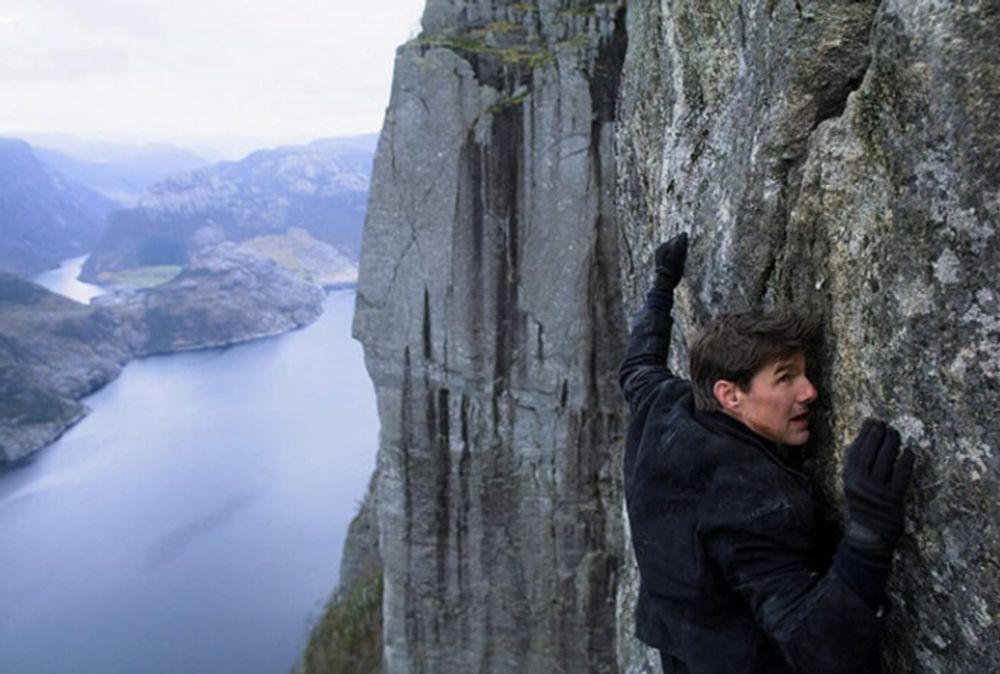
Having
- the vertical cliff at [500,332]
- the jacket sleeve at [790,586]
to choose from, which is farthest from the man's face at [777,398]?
the vertical cliff at [500,332]

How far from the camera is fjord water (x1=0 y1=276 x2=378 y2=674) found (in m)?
24.6

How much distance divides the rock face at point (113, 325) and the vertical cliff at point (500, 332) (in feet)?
136

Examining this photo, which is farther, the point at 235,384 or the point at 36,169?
the point at 36,169

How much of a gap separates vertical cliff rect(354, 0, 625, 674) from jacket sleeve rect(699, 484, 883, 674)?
796 centimetres

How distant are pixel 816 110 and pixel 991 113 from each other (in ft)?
2.91

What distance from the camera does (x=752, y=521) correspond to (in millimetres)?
2488

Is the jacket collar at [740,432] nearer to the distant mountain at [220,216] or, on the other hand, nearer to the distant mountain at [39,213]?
the distant mountain at [220,216]

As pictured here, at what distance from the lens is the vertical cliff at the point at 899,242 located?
7.23 ft

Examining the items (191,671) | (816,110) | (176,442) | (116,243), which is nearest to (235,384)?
(176,442)

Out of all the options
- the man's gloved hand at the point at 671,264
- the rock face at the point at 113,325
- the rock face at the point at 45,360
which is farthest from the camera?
the rock face at the point at 113,325

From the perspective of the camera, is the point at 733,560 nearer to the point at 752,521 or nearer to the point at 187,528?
the point at 752,521

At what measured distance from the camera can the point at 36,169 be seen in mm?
132000

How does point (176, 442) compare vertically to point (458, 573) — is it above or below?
below

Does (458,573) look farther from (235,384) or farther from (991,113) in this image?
(235,384)
